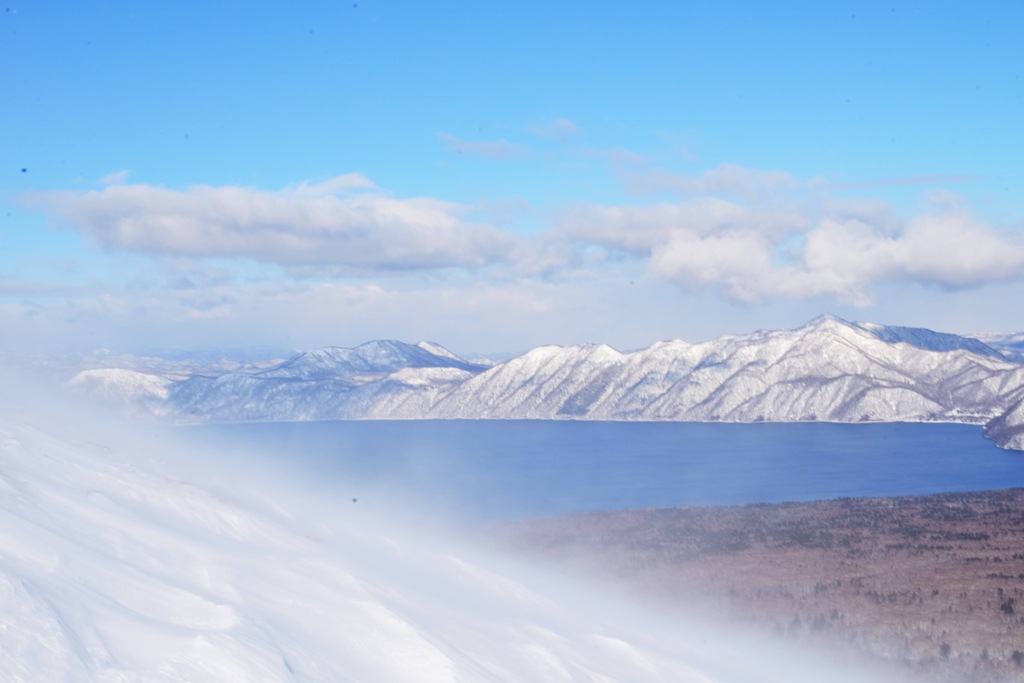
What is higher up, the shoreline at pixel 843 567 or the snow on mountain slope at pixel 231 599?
the snow on mountain slope at pixel 231 599

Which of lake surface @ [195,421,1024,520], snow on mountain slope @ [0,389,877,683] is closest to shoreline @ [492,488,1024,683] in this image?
snow on mountain slope @ [0,389,877,683]

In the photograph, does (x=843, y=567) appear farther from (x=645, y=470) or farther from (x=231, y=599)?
(x=645, y=470)

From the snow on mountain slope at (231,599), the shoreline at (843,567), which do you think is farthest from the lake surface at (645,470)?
the snow on mountain slope at (231,599)

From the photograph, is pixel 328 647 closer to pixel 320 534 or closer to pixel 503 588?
pixel 320 534

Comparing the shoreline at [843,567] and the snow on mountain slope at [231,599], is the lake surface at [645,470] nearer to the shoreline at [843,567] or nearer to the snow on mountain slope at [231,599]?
the shoreline at [843,567]

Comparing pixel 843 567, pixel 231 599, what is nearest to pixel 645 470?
pixel 843 567

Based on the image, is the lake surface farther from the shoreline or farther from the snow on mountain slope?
the snow on mountain slope
